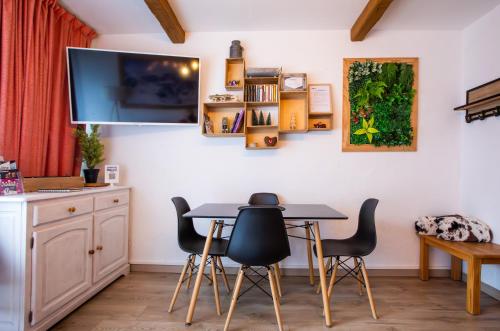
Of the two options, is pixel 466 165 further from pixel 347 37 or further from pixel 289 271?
pixel 289 271

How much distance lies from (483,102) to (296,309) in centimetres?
261

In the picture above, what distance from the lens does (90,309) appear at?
7.20 feet

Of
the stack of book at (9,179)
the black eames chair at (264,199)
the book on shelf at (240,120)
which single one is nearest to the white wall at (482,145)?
the black eames chair at (264,199)

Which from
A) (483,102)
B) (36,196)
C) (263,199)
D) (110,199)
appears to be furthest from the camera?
(263,199)

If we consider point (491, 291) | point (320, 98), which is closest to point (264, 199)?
point (320, 98)

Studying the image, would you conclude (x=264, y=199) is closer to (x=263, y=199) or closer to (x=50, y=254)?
(x=263, y=199)

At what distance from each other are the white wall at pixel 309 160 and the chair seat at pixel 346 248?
581 millimetres

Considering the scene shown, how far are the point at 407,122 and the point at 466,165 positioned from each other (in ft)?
2.56

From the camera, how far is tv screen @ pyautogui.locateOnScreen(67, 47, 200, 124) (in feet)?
8.82

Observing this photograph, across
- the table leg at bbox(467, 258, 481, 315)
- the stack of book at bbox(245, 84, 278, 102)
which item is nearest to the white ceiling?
the stack of book at bbox(245, 84, 278, 102)

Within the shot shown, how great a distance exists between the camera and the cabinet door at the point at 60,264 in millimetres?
1774

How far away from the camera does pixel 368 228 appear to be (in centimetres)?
237

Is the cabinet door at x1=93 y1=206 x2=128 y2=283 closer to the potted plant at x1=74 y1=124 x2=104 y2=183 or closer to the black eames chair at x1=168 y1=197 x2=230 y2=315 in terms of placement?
the potted plant at x1=74 y1=124 x2=104 y2=183

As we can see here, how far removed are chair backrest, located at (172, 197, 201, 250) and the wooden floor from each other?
53cm
